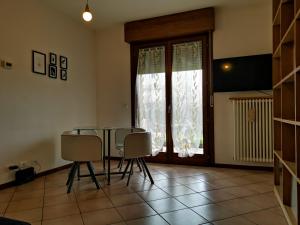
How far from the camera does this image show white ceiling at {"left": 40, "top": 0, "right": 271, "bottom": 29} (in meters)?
3.68

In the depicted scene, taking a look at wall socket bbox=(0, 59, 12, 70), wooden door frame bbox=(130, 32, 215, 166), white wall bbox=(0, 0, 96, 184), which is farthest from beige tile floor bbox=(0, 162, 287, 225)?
wall socket bbox=(0, 59, 12, 70)

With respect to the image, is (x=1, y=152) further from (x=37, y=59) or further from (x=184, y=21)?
(x=184, y=21)

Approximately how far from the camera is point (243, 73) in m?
3.79

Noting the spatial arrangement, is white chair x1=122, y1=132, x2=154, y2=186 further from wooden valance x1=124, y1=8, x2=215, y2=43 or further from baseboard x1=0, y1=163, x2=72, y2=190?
wooden valance x1=124, y1=8, x2=215, y2=43

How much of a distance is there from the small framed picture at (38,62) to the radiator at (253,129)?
115 inches

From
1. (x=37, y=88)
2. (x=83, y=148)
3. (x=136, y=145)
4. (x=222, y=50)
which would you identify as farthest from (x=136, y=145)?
(x=222, y=50)

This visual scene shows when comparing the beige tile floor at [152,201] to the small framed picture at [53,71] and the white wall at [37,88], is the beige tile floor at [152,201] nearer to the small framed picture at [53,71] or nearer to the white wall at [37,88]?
the white wall at [37,88]

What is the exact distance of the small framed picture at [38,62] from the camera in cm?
348

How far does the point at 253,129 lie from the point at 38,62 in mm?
3329

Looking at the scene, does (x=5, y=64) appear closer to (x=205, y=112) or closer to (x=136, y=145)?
(x=136, y=145)

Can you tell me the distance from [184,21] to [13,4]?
252 centimetres

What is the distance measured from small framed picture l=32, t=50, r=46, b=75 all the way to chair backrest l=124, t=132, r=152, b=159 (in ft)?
5.62

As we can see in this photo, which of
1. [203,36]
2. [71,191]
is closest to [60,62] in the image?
[71,191]

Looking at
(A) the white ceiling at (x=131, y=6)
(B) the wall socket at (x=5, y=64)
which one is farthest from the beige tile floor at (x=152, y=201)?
(A) the white ceiling at (x=131, y=6)
